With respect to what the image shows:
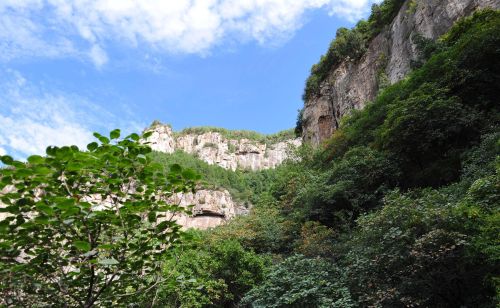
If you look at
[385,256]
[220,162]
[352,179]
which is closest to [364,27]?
[352,179]

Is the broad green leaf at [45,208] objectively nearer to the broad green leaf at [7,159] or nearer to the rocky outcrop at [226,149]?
the broad green leaf at [7,159]

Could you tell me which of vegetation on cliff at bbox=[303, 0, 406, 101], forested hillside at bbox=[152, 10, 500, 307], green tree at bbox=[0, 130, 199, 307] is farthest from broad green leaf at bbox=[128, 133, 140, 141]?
vegetation on cliff at bbox=[303, 0, 406, 101]

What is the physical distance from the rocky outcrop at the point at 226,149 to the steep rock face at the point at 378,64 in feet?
242

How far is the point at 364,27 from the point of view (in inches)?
1215

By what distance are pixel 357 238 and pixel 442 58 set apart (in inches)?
389

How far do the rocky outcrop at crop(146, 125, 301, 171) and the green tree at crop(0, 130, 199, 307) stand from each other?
103991 mm

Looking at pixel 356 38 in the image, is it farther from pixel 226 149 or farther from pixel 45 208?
pixel 226 149

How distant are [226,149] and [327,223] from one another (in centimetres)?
9905

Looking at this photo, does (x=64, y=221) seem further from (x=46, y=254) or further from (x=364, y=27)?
(x=364, y=27)

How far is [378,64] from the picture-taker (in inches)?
1055

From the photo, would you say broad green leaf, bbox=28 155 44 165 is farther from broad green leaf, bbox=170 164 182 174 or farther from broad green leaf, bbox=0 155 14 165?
broad green leaf, bbox=170 164 182 174

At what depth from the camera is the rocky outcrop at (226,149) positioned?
109 metres

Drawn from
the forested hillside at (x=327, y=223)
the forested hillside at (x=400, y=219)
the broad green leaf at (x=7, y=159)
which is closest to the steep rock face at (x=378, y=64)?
the forested hillside at (x=327, y=223)

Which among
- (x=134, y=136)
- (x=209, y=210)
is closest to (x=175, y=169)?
(x=134, y=136)
